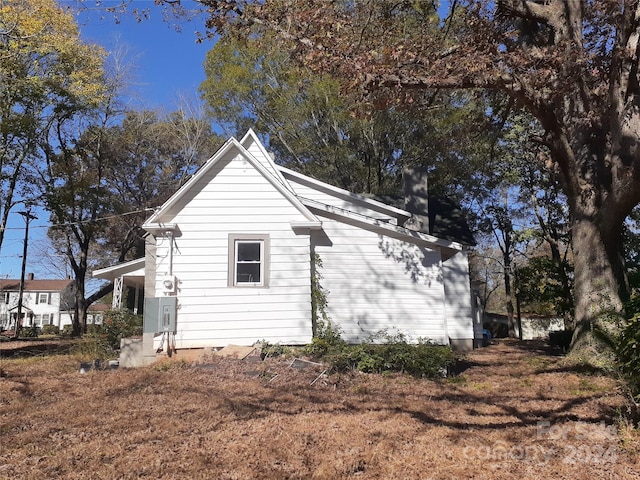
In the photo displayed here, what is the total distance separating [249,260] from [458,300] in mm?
8021

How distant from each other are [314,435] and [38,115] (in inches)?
791

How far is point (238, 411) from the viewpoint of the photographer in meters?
6.46

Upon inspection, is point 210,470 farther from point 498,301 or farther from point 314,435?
point 498,301

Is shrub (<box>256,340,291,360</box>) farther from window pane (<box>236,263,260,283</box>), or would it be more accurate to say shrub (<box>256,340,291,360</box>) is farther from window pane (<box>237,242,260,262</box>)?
window pane (<box>237,242,260,262</box>)

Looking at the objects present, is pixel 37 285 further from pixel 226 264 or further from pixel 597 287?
pixel 597 287

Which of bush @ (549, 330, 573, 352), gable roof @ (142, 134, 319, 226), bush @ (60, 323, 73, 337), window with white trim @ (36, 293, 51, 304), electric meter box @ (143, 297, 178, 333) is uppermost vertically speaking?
gable roof @ (142, 134, 319, 226)

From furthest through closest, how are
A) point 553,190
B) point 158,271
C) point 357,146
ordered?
point 357,146, point 553,190, point 158,271

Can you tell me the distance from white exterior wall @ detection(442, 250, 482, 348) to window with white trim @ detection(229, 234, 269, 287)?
24.1 ft

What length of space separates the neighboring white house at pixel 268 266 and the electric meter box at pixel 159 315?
2cm

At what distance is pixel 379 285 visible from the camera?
39.4 ft

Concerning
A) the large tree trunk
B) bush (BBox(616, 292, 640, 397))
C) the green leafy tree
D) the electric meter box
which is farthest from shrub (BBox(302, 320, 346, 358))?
the green leafy tree

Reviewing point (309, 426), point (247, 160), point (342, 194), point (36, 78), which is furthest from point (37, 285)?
point (309, 426)

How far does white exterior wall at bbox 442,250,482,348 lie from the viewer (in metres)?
15.8

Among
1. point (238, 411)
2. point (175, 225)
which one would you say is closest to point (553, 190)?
point (175, 225)
